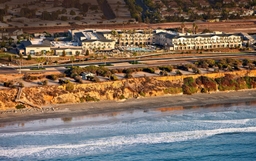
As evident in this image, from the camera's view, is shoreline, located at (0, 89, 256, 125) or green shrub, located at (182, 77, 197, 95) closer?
shoreline, located at (0, 89, 256, 125)

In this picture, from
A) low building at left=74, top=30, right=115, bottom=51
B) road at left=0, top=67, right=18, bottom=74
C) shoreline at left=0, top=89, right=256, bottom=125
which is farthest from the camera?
low building at left=74, top=30, right=115, bottom=51

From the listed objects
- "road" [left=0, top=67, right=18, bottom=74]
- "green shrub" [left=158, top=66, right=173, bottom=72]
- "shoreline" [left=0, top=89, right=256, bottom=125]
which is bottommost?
"shoreline" [left=0, top=89, right=256, bottom=125]

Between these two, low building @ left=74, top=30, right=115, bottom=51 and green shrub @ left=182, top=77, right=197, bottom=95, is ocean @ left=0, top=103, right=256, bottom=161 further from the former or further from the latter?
low building @ left=74, top=30, right=115, bottom=51

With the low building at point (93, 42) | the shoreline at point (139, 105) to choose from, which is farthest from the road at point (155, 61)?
the shoreline at point (139, 105)

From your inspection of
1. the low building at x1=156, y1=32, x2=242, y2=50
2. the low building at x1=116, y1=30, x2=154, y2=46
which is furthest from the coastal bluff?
the low building at x1=116, y1=30, x2=154, y2=46

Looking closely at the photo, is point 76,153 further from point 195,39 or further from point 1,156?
point 195,39

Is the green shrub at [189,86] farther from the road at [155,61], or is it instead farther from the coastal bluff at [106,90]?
the road at [155,61]
